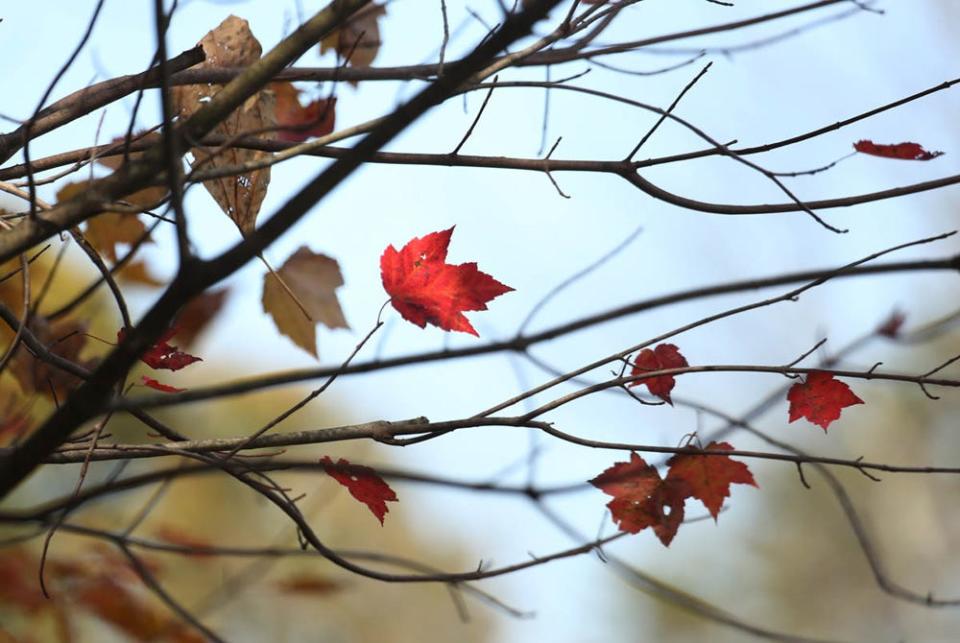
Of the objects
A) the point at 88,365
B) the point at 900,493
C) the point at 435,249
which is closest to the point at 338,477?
the point at 435,249

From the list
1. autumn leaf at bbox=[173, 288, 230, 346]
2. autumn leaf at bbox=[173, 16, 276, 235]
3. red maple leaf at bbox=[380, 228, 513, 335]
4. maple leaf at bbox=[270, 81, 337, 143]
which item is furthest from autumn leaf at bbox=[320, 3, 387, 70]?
autumn leaf at bbox=[173, 288, 230, 346]

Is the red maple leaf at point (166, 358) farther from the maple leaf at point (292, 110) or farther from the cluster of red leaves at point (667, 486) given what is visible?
the cluster of red leaves at point (667, 486)

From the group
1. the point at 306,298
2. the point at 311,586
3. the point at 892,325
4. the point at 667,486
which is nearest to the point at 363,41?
the point at 306,298

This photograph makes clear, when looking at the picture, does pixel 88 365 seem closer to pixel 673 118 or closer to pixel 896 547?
pixel 673 118

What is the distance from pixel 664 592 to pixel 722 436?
0.82 ft

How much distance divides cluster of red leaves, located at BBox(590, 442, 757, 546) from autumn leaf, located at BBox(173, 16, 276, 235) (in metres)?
0.49

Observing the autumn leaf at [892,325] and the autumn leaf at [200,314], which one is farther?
the autumn leaf at [200,314]

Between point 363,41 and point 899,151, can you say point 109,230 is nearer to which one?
point 363,41

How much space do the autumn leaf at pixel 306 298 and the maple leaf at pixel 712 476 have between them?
1.77 ft

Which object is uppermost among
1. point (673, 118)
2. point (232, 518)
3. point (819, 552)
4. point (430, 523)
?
point (673, 118)

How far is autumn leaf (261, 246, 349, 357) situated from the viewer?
48.0 inches

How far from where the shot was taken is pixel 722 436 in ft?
3.80

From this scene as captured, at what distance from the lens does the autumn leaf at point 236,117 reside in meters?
0.93

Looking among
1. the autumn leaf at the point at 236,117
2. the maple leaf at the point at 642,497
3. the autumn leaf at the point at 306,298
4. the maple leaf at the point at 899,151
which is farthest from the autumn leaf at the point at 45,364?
the maple leaf at the point at 899,151
